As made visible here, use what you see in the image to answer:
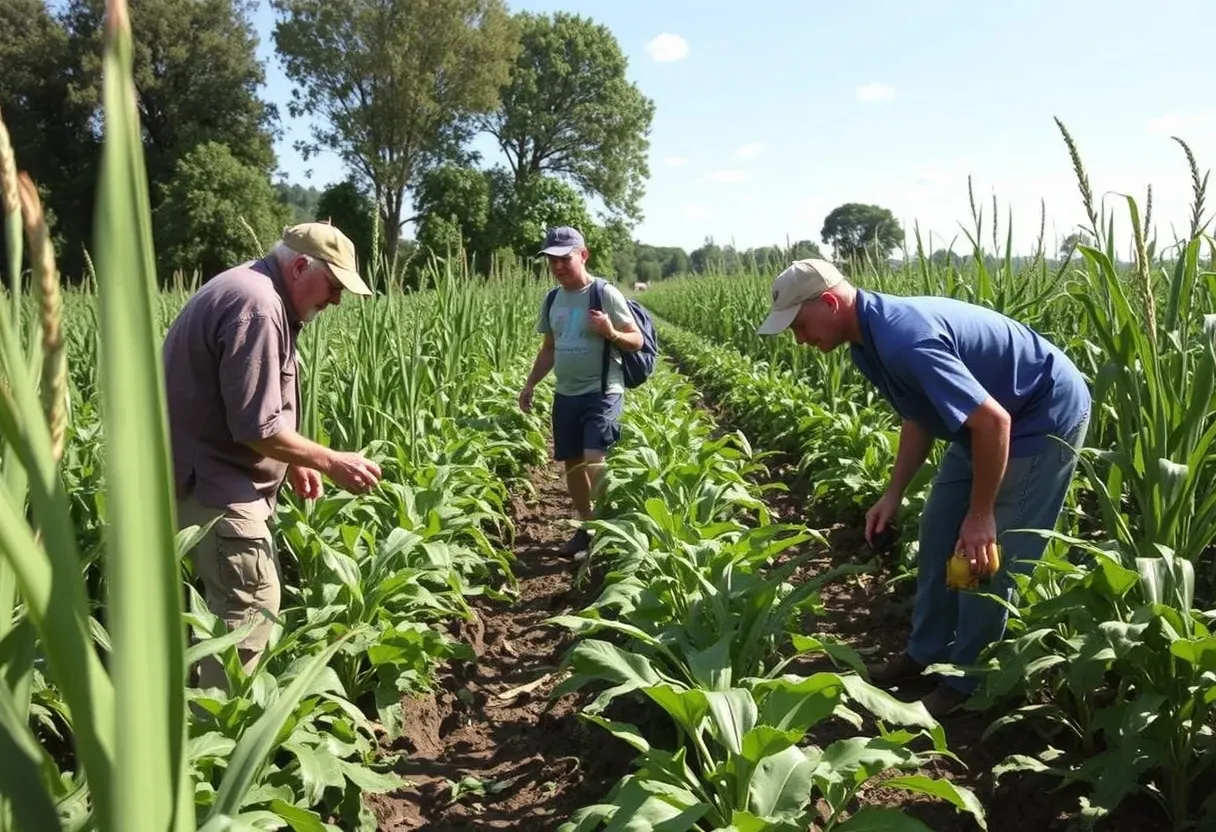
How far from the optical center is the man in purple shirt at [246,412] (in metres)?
2.96

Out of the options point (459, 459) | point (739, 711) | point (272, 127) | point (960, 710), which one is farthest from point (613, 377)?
point (272, 127)

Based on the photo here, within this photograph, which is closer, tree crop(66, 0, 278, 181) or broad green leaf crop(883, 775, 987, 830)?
broad green leaf crop(883, 775, 987, 830)

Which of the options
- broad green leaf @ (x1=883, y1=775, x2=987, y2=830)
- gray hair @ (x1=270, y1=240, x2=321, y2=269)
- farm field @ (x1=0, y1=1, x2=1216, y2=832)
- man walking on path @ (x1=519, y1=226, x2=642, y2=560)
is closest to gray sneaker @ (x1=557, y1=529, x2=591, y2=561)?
man walking on path @ (x1=519, y1=226, x2=642, y2=560)

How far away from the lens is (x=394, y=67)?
33.8 meters

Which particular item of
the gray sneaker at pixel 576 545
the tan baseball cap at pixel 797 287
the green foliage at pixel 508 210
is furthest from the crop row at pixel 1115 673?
the green foliage at pixel 508 210

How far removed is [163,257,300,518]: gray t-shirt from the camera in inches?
116

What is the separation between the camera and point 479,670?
14.0ft

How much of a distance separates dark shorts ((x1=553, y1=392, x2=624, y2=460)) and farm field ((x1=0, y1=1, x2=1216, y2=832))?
21 centimetres

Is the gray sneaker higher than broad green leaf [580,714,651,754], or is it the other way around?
broad green leaf [580,714,651,754]

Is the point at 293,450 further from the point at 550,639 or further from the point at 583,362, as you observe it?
the point at 583,362

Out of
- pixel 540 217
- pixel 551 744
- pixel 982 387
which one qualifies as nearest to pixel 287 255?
pixel 551 744

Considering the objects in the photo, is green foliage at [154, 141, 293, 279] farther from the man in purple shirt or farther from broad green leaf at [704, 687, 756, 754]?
broad green leaf at [704, 687, 756, 754]

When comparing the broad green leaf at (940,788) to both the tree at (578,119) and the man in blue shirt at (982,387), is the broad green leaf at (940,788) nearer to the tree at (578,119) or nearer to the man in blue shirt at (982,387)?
the man in blue shirt at (982,387)

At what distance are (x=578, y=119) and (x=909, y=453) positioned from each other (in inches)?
1841
